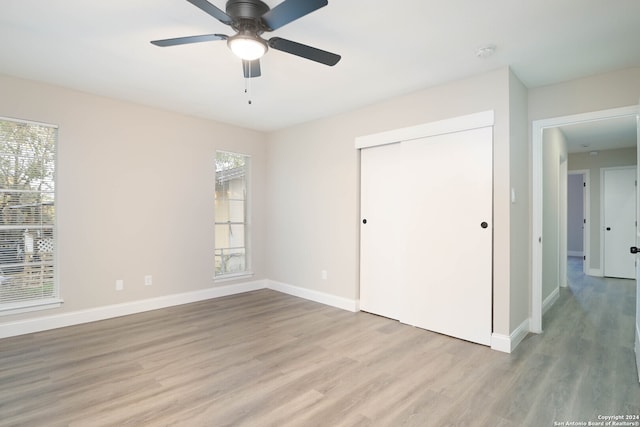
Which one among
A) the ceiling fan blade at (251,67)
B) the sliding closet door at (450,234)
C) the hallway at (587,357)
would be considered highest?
the ceiling fan blade at (251,67)

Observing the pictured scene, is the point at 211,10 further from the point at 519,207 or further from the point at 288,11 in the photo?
the point at 519,207

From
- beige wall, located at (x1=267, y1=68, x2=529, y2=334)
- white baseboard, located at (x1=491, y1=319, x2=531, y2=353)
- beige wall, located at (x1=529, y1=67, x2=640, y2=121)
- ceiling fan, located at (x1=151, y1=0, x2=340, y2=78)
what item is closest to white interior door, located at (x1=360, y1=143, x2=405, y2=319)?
beige wall, located at (x1=267, y1=68, x2=529, y2=334)

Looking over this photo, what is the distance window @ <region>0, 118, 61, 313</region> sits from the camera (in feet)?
10.7

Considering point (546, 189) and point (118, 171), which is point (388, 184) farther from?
point (118, 171)

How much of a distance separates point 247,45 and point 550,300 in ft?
15.9

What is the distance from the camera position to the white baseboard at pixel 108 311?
329 centimetres

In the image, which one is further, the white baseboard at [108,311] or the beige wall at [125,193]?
the beige wall at [125,193]

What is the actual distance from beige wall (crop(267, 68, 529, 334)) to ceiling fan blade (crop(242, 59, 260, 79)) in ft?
5.76

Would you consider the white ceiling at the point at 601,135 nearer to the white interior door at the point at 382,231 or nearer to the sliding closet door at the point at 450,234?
the sliding closet door at the point at 450,234

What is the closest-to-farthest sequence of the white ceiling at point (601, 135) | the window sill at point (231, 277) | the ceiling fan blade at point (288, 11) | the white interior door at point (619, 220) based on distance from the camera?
the ceiling fan blade at point (288, 11) < the white ceiling at point (601, 135) < the window sill at point (231, 277) < the white interior door at point (619, 220)

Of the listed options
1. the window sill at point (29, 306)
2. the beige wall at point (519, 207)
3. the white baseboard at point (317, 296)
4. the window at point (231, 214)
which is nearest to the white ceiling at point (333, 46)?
the beige wall at point (519, 207)

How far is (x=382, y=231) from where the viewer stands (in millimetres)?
3951

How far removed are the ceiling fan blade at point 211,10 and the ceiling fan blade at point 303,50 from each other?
283mm

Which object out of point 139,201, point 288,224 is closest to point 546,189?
point 288,224
